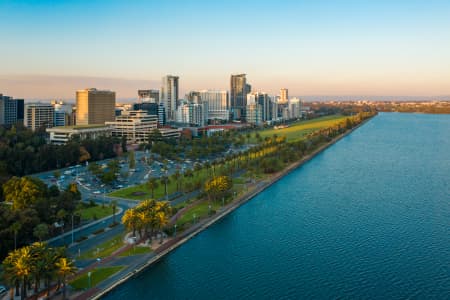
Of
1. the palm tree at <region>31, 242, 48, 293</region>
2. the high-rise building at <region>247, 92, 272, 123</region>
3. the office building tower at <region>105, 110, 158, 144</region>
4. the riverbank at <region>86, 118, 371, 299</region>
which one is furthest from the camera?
the high-rise building at <region>247, 92, 272, 123</region>

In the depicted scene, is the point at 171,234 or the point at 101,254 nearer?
the point at 101,254

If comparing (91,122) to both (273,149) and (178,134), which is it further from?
(273,149)

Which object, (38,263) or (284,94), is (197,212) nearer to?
(38,263)

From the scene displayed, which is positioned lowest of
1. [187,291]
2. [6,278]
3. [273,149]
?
[187,291]

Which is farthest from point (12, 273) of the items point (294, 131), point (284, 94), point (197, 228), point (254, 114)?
point (284, 94)

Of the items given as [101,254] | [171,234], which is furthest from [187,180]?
[101,254]

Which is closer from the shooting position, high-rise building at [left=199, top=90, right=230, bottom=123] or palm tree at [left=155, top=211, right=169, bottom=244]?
palm tree at [left=155, top=211, right=169, bottom=244]

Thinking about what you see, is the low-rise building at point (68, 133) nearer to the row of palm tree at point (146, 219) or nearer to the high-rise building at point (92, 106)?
the high-rise building at point (92, 106)

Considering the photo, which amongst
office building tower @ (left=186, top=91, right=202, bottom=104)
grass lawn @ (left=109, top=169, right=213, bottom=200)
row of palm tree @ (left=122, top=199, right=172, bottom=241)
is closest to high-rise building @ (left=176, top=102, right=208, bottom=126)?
office building tower @ (left=186, top=91, right=202, bottom=104)

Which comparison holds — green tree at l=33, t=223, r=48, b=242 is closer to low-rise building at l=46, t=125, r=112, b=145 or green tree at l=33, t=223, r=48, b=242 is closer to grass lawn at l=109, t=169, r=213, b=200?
grass lawn at l=109, t=169, r=213, b=200
